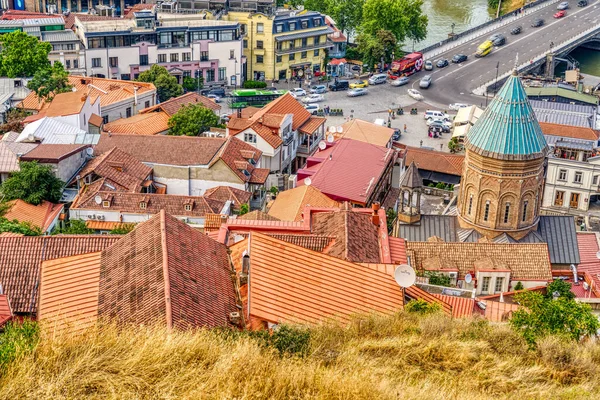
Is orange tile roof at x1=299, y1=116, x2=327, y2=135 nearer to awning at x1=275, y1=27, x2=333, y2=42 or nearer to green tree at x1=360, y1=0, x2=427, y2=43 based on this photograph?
awning at x1=275, y1=27, x2=333, y2=42

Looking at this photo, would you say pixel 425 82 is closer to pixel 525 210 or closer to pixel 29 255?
pixel 525 210

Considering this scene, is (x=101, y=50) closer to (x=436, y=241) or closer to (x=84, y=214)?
(x=84, y=214)

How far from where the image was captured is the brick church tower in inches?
1625

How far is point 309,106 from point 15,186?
36699mm

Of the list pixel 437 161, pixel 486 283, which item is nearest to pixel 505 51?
pixel 437 161

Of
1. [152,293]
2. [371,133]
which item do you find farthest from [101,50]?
[152,293]

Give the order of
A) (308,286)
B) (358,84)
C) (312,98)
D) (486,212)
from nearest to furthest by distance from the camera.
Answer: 1. (308,286)
2. (486,212)
3. (312,98)
4. (358,84)

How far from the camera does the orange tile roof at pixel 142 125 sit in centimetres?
6031

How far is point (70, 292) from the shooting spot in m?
25.7

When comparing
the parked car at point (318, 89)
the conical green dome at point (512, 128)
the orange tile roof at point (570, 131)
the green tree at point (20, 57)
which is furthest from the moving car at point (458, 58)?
the conical green dome at point (512, 128)

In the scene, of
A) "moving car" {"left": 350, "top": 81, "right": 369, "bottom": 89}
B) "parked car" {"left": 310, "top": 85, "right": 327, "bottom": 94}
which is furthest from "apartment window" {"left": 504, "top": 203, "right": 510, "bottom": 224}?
"moving car" {"left": 350, "top": 81, "right": 369, "bottom": 89}

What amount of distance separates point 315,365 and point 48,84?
5003 centimetres

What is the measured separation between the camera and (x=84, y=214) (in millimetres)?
45969

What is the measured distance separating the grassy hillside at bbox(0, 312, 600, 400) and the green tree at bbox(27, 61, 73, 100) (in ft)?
151
